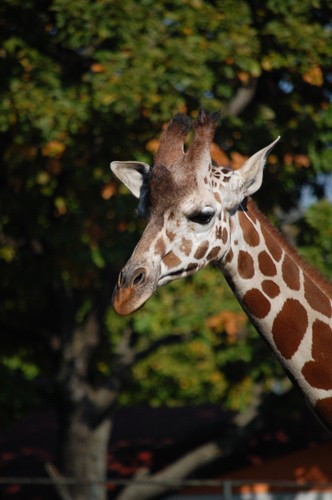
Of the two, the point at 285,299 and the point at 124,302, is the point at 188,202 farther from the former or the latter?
the point at 285,299

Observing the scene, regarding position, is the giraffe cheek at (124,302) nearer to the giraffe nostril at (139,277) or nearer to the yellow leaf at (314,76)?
the giraffe nostril at (139,277)

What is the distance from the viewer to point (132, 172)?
6.94 meters

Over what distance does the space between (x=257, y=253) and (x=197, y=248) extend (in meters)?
0.49

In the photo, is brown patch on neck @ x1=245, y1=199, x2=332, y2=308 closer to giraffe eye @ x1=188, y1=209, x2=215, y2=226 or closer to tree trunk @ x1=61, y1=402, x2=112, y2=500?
giraffe eye @ x1=188, y1=209, x2=215, y2=226

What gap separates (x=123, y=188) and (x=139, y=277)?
7.25 meters

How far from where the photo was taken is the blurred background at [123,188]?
41.1ft

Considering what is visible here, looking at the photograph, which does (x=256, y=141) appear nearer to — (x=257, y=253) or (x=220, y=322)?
(x=220, y=322)

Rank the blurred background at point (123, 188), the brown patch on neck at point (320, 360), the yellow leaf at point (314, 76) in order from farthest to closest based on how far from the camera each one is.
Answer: the yellow leaf at point (314, 76) < the blurred background at point (123, 188) < the brown patch on neck at point (320, 360)

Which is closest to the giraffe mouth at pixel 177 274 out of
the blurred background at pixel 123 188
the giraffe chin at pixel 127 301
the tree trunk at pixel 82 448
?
the giraffe chin at pixel 127 301

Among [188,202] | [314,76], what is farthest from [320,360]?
[314,76]

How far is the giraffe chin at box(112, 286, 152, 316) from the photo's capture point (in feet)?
18.8

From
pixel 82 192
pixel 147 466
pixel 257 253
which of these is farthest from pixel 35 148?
pixel 257 253

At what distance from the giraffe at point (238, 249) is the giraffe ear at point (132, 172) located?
0.81ft

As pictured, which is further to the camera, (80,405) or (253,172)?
(80,405)
